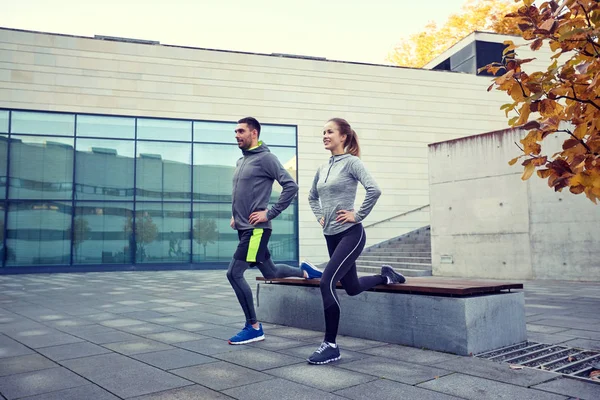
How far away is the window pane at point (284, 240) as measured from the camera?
20484mm

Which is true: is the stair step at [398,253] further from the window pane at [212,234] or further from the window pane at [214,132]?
the window pane at [214,132]

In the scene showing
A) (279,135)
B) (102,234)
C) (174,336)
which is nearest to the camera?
(174,336)

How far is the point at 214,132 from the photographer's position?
66.5 feet

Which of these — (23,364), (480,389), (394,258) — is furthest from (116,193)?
(480,389)

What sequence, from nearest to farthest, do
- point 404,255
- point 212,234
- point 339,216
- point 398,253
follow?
point 339,216 → point 404,255 → point 398,253 → point 212,234

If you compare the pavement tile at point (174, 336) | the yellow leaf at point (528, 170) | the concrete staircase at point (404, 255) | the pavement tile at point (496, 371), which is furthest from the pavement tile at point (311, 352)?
the concrete staircase at point (404, 255)

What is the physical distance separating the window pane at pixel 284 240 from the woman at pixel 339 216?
621 inches

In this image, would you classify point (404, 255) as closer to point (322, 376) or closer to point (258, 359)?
point (258, 359)

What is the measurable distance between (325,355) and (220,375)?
0.86m

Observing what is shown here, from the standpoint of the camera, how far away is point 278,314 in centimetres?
615

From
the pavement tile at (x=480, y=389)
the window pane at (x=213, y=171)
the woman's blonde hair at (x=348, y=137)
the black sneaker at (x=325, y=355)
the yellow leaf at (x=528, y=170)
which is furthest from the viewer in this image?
the window pane at (x=213, y=171)

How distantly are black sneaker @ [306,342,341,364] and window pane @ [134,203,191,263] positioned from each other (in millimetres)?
15762

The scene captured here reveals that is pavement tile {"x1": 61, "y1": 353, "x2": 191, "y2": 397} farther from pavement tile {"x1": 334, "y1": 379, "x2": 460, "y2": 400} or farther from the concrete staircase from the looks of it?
the concrete staircase

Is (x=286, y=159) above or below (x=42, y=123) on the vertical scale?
below
